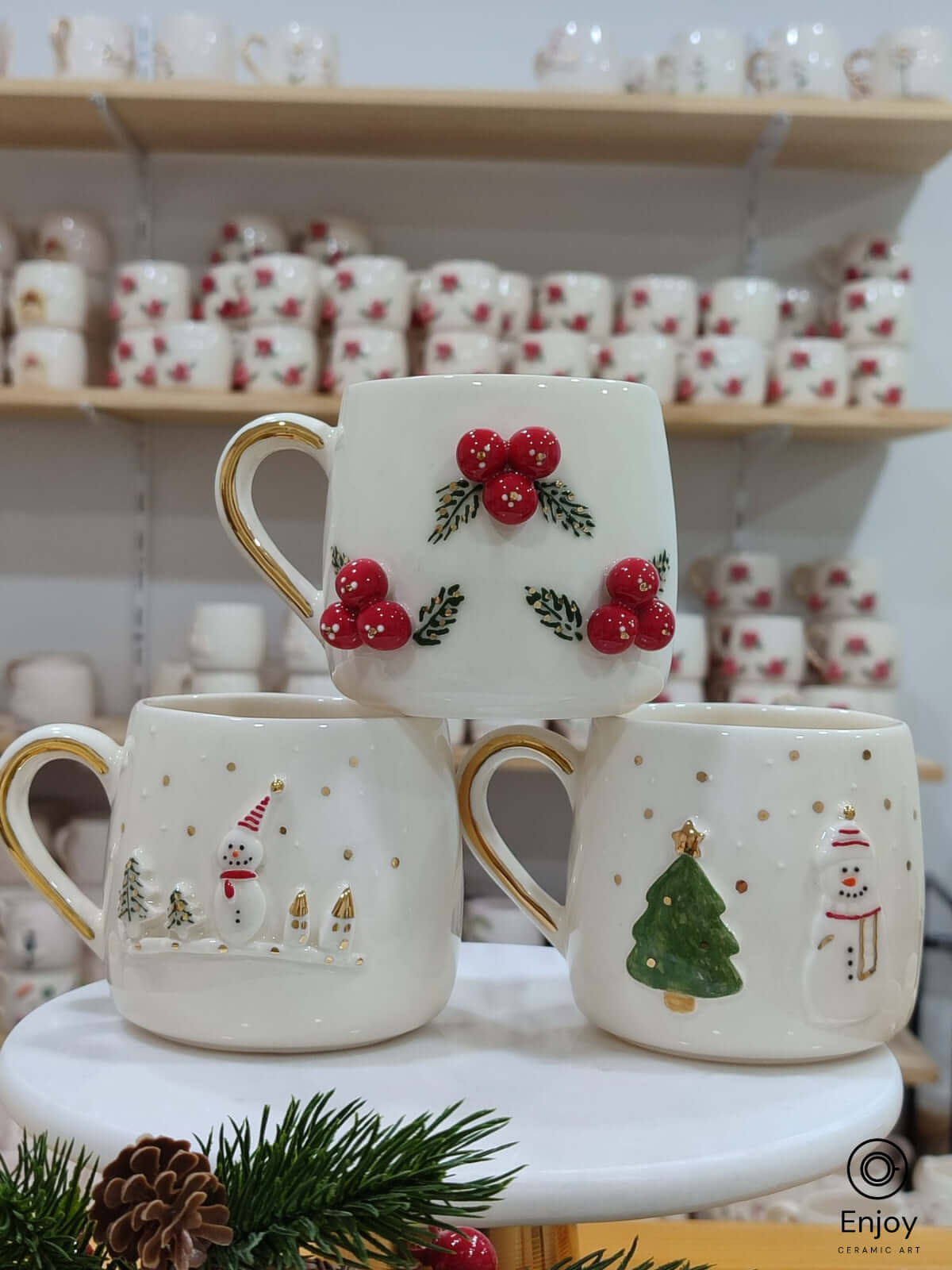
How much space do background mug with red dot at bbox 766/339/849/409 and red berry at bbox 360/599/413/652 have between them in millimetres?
1063

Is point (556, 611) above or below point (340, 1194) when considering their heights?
above

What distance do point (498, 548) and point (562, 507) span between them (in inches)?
1.2

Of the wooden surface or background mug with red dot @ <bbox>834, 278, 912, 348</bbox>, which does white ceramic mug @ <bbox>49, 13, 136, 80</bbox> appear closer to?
background mug with red dot @ <bbox>834, 278, 912, 348</bbox>

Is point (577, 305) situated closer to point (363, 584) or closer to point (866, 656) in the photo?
point (866, 656)

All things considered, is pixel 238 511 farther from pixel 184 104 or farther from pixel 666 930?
pixel 184 104

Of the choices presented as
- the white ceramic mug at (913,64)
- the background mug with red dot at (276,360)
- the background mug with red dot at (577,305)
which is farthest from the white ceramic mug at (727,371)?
the background mug with red dot at (276,360)

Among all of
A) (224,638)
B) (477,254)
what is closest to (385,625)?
(224,638)

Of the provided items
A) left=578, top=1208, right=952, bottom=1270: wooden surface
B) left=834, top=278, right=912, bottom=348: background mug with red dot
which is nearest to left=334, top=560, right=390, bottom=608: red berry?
left=578, top=1208, right=952, bottom=1270: wooden surface

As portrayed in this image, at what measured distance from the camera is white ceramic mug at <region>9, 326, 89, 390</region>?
1.47 metres

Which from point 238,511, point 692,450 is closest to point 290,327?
point 692,450

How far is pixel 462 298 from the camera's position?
55.8 inches

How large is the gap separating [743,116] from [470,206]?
40cm

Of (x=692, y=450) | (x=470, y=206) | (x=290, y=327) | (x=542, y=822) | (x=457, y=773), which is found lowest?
(x=542, y=822)

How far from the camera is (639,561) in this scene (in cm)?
51
